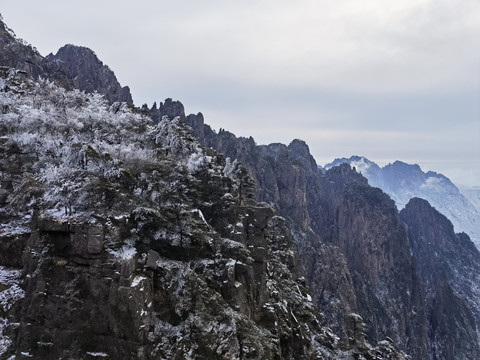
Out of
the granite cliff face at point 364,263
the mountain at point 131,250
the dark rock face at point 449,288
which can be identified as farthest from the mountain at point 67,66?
the dark rock face at point 449,288

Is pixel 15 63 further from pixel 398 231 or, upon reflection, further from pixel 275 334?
pixel 398 231

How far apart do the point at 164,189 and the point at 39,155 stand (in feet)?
39.7

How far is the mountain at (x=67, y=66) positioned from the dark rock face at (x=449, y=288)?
154818mm

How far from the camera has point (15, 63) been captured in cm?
7706

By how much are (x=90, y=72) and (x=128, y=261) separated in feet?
349

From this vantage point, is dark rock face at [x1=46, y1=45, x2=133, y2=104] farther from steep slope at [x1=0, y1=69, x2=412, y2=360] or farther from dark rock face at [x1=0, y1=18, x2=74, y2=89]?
steep slope at [x1=0, y1=69, x2=412, y2=360]

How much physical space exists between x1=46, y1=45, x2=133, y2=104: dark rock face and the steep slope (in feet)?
254

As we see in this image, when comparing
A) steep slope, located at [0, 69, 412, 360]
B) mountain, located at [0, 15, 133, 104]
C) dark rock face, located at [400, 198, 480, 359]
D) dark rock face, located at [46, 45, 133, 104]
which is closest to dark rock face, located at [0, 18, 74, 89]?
mountain, located at [0, 15, 133, 104]

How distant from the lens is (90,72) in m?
106

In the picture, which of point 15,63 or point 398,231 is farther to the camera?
point 398,231

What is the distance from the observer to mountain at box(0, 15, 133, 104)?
7925 cm

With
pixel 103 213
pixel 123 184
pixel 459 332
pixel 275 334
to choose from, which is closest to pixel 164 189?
pixel 123 184

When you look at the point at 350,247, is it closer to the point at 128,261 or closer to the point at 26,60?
the point at 26,60

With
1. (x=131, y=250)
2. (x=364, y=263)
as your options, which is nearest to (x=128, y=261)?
(x=131, y=250)
